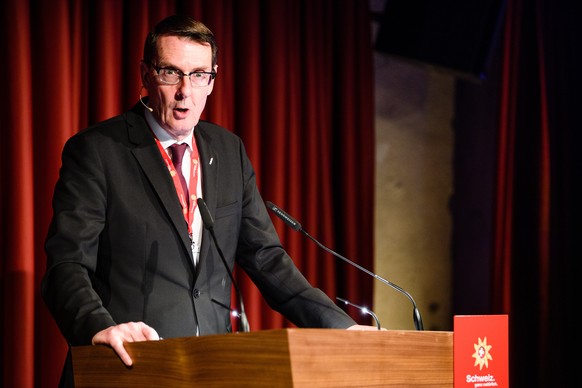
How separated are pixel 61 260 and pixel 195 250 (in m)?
0.41

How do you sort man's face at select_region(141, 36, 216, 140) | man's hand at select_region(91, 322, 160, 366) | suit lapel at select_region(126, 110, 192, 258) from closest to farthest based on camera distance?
man's hand at select_region(91, 322, 160, 366) → suit lapel at select_region(126, 110, 192, 258) → man's face at select_region(141, 36, 216, 140)

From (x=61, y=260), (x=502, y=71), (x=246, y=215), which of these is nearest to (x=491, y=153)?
(x=502, y=71)

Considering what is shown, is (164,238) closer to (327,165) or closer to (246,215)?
(246,215)

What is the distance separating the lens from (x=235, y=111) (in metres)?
4.19

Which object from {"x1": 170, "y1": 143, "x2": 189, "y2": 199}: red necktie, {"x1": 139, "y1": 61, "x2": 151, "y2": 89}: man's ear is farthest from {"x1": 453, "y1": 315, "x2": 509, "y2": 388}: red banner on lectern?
{"x1": 139, "y1": 61, "x2": 151, "y2": 89}: man's ear

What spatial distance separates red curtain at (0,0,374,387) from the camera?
3404 mm

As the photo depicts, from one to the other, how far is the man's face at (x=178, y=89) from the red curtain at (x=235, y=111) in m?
1.12

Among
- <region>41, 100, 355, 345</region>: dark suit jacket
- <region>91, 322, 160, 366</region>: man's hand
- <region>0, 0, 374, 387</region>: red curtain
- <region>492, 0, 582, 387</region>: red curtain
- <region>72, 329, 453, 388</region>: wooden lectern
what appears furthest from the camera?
<region>492, 0, 582, 387</region>: red curtain

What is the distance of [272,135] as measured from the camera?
4.21 meters

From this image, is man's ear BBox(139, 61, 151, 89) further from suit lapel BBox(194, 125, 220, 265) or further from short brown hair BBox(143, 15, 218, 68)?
suit lapel BBox(194, 125, 220, 265)

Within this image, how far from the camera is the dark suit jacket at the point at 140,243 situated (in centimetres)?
228

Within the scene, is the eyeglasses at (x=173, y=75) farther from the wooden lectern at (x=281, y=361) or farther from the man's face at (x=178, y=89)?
the wooden lectern at (x=281, y=361)

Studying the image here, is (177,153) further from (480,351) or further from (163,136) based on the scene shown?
(480,351)

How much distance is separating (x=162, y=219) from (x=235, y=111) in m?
1.85
